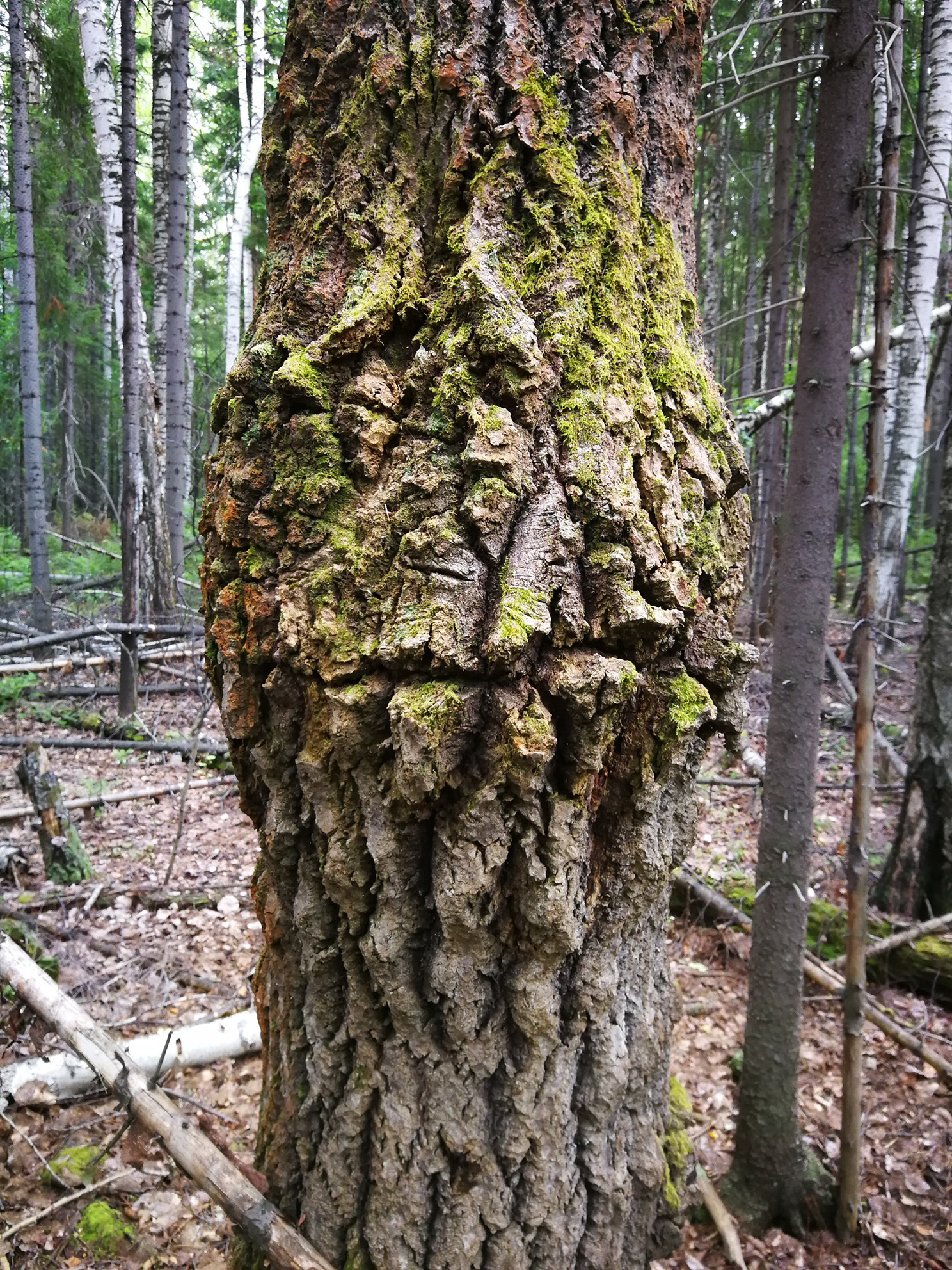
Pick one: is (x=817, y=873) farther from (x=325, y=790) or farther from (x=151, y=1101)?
(x=325, y=790)

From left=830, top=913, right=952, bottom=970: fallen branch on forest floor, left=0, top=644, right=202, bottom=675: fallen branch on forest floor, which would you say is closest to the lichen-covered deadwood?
left=830, top=913, right=952, bottom=970: fallen branch on forest floor

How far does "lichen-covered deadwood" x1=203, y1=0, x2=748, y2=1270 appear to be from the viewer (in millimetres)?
1146

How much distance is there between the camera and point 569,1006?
4.31 feet

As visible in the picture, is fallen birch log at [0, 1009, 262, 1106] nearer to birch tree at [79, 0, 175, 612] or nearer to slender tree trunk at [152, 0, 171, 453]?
birch tree at [79, 0, 175, 612]

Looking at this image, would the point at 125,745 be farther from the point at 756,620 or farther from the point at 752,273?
the point at 752,273

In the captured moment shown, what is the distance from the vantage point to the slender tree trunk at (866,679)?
236 centimetres

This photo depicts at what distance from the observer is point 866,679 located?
2.55m

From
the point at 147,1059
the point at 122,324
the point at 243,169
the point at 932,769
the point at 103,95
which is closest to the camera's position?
the point at 147,1059

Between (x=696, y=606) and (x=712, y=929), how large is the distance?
390 centimetres

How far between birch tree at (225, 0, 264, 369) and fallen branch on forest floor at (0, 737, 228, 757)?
7676 millimetres

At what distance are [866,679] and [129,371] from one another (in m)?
8.29

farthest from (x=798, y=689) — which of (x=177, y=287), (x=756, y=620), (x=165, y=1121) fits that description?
(x=177, y=287)

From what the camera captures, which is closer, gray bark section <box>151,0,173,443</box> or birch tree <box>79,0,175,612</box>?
birch tree <box>79,0,175,612</box>

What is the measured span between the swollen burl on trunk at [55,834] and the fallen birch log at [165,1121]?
1.79 metres
